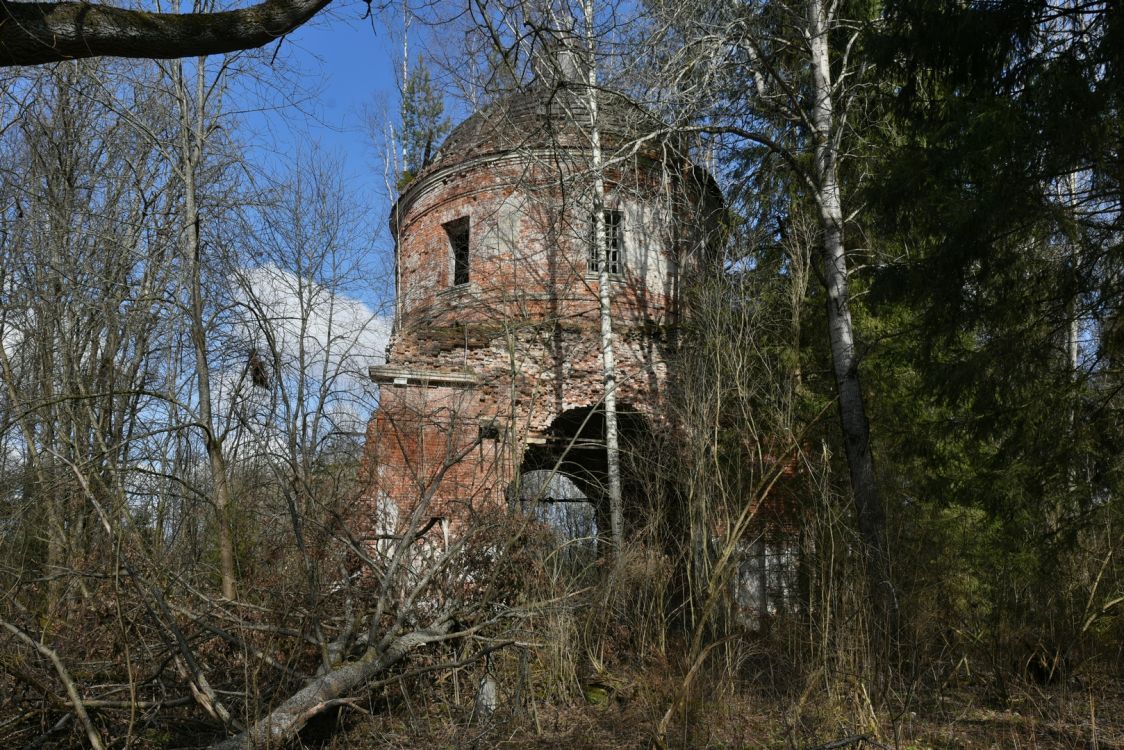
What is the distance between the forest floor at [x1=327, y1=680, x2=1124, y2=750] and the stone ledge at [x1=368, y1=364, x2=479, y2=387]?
20.9 feet

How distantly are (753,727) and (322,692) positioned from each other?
3.27 meters

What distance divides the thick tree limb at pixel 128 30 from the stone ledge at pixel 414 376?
8.94m

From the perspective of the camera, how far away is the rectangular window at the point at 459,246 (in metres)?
15.2

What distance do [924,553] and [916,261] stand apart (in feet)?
15.7

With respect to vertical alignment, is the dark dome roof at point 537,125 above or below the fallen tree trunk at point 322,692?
above

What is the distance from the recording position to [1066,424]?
7941 millimetres

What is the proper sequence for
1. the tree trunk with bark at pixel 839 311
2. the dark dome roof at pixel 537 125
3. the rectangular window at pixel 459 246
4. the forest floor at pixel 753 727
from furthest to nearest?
1. the rectangular window at pixel 459 246
2. the dark dome roof at pixel 537 125
3. the tree trunk with bark at pixel 839 311
4. the forest floor at pixel 753 727

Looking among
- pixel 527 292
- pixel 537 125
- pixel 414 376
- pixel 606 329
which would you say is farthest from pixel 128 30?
pixel 527 292

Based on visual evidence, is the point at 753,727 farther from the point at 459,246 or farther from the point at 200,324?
the point at 459,246

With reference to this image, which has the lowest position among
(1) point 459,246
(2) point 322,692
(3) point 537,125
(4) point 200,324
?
(2) point 322,692

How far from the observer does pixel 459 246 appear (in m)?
15.6

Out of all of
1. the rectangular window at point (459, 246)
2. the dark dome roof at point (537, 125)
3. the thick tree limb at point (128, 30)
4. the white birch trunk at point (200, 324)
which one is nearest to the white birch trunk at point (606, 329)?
the dark dome roof at point (537, 125)

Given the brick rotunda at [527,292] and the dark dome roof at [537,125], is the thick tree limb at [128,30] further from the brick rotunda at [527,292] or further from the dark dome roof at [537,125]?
the brick rotunda at [527,292]

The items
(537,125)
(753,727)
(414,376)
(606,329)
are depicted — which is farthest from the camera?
(606,329)
